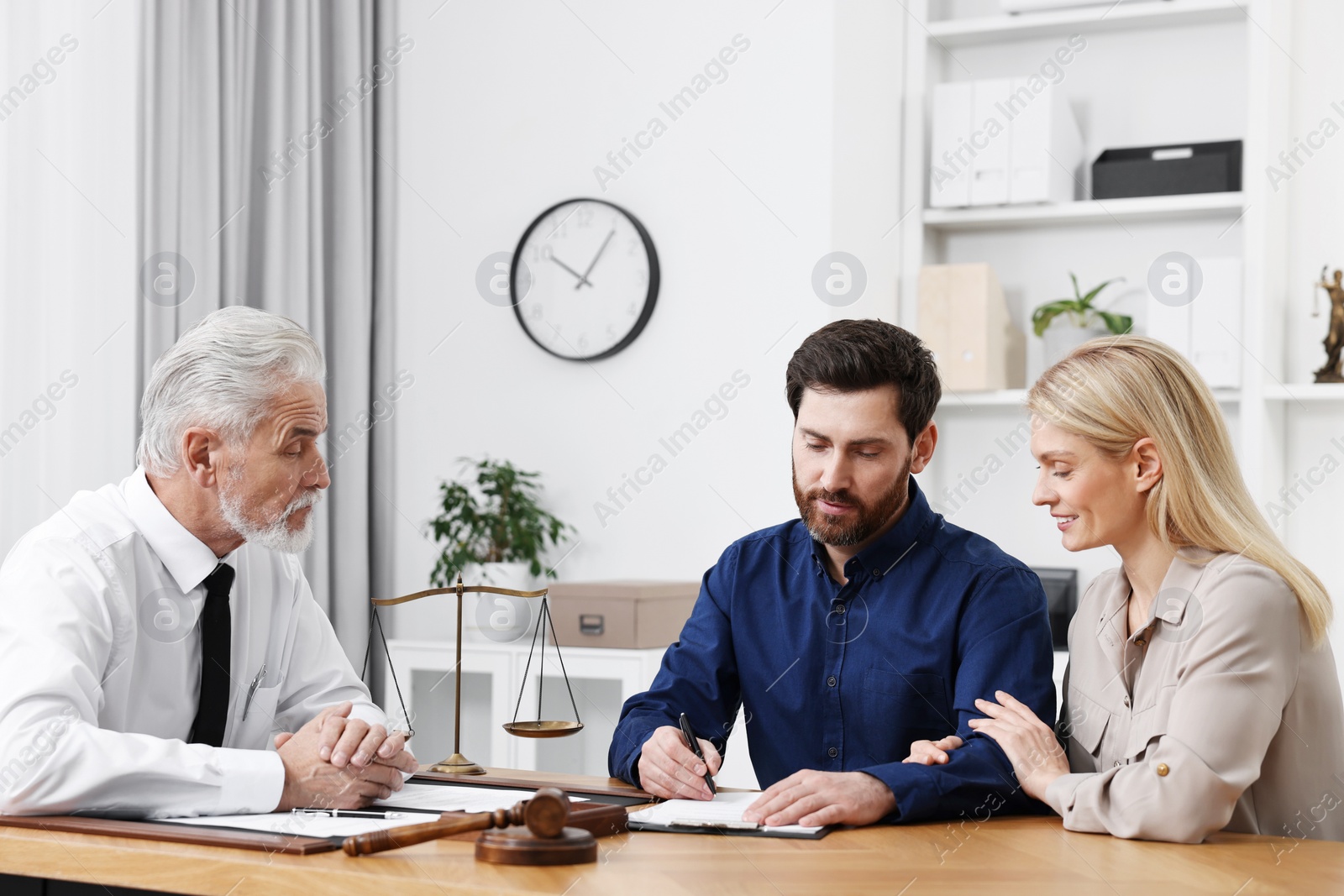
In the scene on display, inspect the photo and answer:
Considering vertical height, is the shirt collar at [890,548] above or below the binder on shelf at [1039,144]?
below

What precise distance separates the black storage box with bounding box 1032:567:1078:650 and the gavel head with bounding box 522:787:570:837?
7.65 ft

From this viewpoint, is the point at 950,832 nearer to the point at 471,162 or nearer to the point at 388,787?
the point at 388,787

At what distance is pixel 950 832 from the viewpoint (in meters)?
1.57

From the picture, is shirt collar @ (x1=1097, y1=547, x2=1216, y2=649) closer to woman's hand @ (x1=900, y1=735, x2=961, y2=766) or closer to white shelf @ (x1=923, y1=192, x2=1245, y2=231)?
woman's hand @ (x1=900, y1=735, x2=961, y2=766)

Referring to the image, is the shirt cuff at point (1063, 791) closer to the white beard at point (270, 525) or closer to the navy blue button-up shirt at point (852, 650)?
the navy blue button-up shirt at point (852, 650)

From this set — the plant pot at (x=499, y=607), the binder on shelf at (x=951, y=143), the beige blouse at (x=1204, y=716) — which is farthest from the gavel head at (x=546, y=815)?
the binder on shelf at (x=951, y=143)

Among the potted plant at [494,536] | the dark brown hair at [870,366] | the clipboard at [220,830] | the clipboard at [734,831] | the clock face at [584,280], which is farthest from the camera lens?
the clock face at [584,280]

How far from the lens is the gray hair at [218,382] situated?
1.85 m

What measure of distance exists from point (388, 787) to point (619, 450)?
2.19m

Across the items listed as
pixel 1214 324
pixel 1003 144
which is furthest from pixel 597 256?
pixel 1214 324

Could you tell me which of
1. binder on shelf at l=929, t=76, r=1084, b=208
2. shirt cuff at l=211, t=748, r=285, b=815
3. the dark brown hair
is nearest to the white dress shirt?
shirt cuff at l=211, t=748, r=285, b=815

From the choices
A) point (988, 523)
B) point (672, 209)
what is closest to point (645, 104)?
point (672, 209)

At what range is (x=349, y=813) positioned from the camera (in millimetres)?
1608

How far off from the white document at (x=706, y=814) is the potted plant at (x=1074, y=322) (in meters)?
2.03
